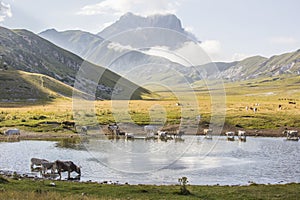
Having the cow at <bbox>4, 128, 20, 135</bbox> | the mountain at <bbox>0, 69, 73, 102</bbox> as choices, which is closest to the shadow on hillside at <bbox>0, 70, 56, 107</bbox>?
the mountain at <bbox>0, 69, 73, 102</bbox>

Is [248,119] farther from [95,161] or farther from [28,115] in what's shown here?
[95,161]

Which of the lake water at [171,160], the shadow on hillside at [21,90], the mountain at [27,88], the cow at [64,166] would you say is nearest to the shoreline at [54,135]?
the lake water at [171,160]

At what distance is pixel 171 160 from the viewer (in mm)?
44656

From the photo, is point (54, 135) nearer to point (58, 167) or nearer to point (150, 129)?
point (150, 129)

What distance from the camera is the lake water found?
35.7 m

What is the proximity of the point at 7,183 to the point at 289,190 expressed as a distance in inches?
778

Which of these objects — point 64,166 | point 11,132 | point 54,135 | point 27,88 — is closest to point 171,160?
point 64,166

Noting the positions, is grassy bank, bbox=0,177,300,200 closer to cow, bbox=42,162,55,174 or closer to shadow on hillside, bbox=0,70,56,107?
cow, bbox=42,162,55,174

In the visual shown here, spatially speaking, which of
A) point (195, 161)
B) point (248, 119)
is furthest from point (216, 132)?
point (195, 161)

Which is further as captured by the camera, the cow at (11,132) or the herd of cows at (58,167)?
the cow at (11,132)

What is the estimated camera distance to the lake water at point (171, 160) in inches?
1404

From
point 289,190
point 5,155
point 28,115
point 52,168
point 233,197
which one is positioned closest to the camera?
point 233,197

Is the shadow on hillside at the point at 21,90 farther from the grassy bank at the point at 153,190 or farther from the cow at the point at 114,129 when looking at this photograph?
the grassy bank at the point at 153,190

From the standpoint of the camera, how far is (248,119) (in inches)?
3546
